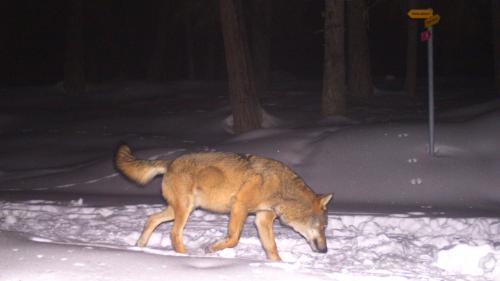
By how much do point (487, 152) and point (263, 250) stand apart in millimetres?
6597

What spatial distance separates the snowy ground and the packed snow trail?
0.02m

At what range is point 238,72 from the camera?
17281mm

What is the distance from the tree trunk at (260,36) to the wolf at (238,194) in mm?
20755

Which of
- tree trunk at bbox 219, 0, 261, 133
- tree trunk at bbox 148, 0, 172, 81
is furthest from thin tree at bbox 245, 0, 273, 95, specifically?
tree trunk at bbox 148, 0, 172, 81

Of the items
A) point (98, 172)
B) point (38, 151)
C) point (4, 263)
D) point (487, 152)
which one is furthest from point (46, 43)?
point (4, 263)

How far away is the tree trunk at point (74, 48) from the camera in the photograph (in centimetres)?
3138

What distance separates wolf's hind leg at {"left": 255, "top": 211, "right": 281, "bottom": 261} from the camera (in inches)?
302

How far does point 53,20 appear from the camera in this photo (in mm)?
46469

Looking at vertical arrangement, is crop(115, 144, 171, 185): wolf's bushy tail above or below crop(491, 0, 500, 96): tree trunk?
below

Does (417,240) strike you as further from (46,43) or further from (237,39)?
(46,43)

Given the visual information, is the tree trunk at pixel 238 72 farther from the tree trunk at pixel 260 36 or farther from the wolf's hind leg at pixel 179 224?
the tree trunk at pixel 260 36

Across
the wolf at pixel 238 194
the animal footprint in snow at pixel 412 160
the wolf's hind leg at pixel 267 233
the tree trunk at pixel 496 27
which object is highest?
the tree trunk at pixel 496 27

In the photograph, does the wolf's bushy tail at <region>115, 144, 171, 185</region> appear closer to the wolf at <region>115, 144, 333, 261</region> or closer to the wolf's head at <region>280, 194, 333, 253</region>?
the wolf at <region>115, 144, 333, 261</region>

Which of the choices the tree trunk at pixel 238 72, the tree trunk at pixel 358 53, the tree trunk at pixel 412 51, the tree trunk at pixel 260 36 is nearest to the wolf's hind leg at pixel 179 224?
the tree trunk at pixel 238 72
